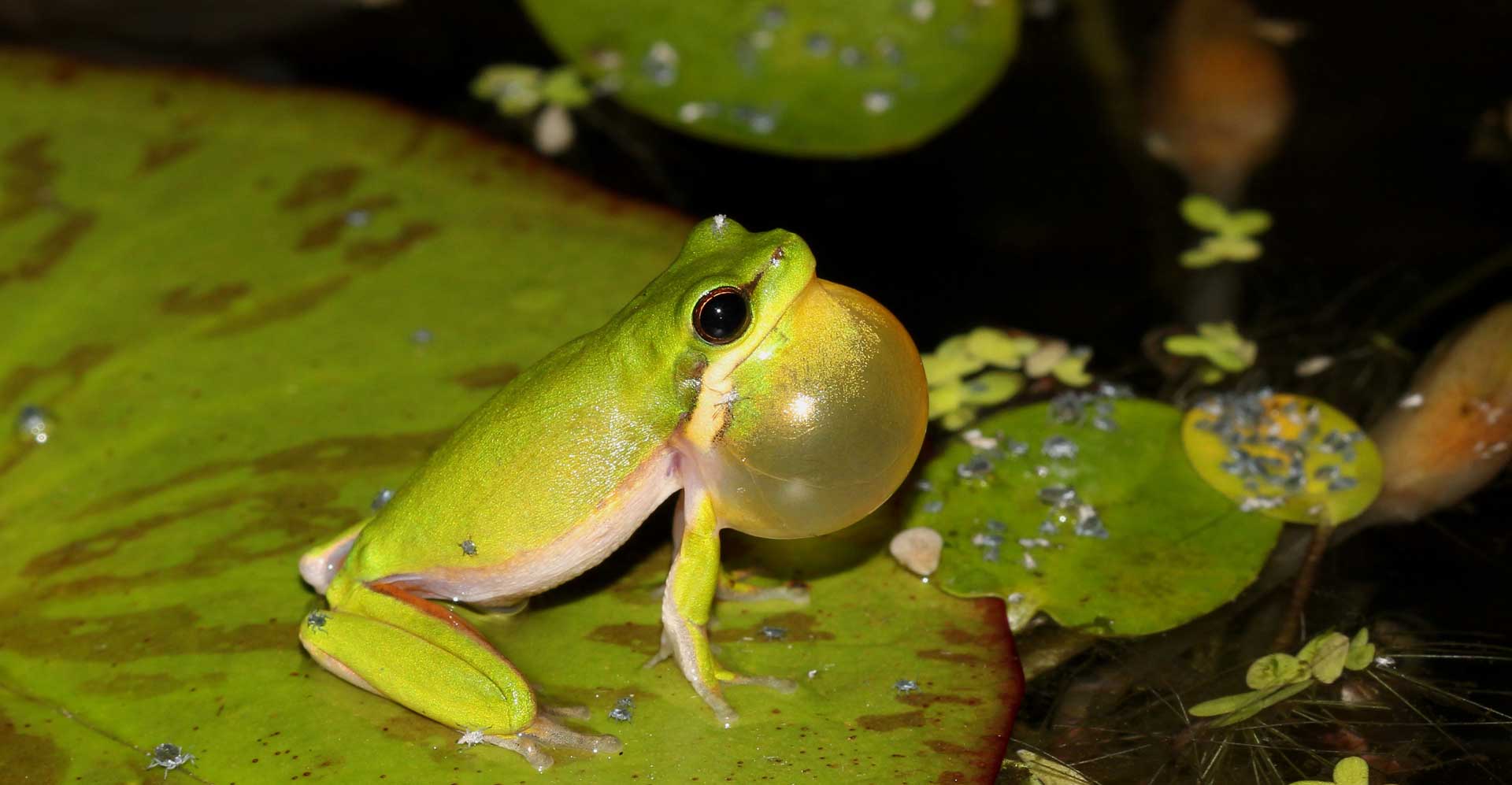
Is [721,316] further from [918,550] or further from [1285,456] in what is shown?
[1285,456]

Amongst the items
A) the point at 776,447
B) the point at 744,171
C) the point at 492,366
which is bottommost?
the point at 744,171

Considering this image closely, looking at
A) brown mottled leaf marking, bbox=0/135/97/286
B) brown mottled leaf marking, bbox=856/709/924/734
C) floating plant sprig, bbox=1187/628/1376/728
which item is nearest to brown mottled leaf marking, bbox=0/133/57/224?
brown mottled leaf marking, bbox=0/135/97/286

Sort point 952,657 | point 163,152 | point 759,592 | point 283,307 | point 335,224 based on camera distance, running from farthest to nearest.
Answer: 1. point 163,152
2. point 335,224
3. point 283,307
4. point 759,592
5. point 952,657

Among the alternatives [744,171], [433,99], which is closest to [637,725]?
[744,171]

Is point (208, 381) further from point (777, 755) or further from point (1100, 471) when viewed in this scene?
point (1100, 471)

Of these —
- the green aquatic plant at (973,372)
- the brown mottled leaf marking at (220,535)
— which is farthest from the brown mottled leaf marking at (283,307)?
the green aquatic plant at (973,372)

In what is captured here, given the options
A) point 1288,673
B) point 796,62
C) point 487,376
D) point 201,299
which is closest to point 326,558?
point 487,376
